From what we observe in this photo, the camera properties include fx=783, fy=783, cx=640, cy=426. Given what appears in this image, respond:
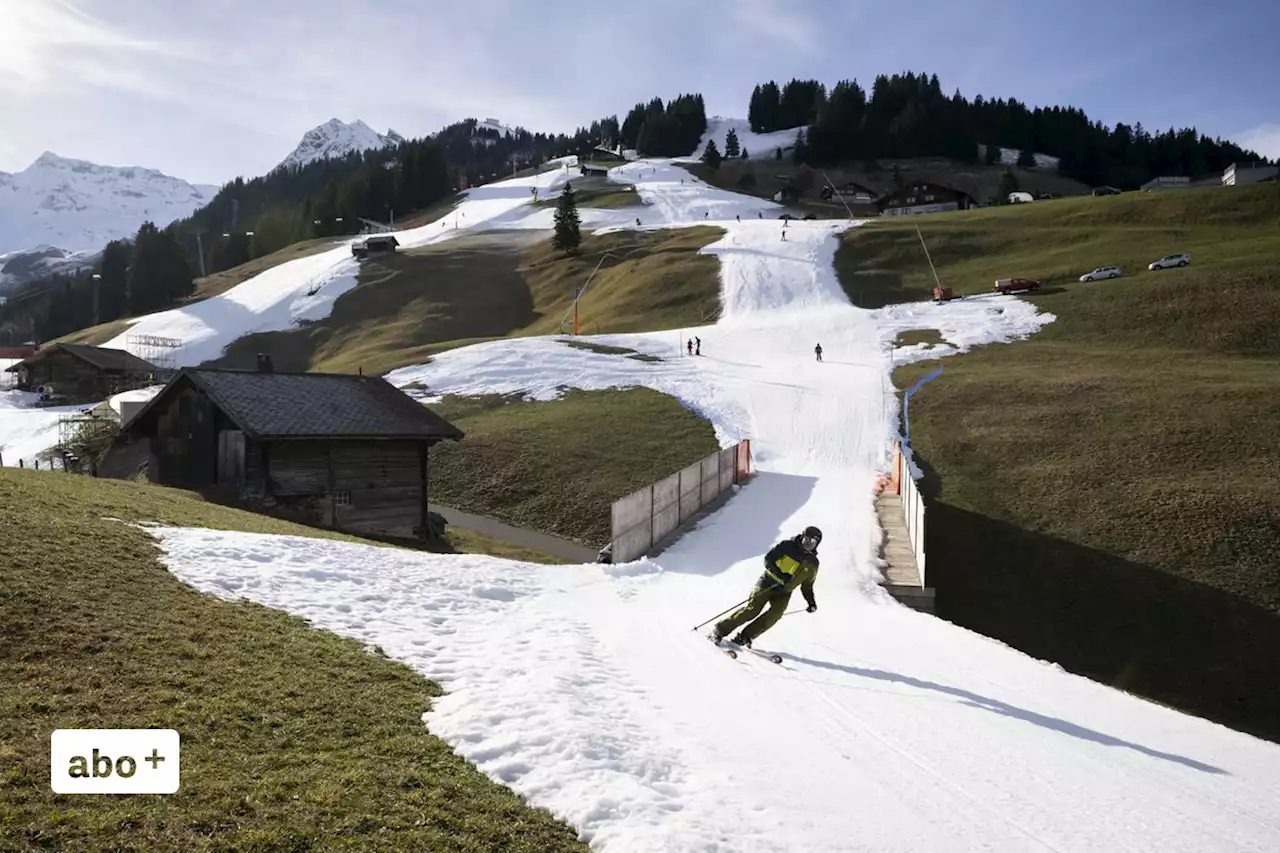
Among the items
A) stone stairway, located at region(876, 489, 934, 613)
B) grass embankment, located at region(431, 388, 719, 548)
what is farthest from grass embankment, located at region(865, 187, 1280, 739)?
grass embankment, located at region(431, 388, 719, 548)

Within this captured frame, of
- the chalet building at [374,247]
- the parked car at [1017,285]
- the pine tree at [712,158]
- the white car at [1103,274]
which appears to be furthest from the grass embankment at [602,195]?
the white car at [1103,274]

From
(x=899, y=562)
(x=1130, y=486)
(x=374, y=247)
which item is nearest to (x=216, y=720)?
(x=899, y=562)

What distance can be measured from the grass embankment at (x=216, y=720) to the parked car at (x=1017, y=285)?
65351 mm

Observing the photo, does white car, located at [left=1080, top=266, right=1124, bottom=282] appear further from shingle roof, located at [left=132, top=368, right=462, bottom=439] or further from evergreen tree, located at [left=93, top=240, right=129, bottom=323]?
evergreen tree, located at [left=93, top=240, right=129, bottom=323]

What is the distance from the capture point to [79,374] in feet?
231

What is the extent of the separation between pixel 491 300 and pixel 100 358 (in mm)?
38898

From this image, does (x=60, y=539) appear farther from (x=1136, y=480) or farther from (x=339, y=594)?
(x=1136, y=480)

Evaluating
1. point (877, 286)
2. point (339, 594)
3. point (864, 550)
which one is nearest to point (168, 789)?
point (339, 594)

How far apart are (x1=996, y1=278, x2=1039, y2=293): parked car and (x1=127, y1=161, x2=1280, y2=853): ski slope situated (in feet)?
161

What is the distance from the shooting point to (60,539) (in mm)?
11984

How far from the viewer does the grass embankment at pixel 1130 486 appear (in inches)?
837

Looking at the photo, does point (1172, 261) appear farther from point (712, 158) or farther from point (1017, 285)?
point (712, 158)

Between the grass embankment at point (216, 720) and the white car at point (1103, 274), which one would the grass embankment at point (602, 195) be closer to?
the white car at point (1103, 274)

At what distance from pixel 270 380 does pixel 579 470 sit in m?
13.7
